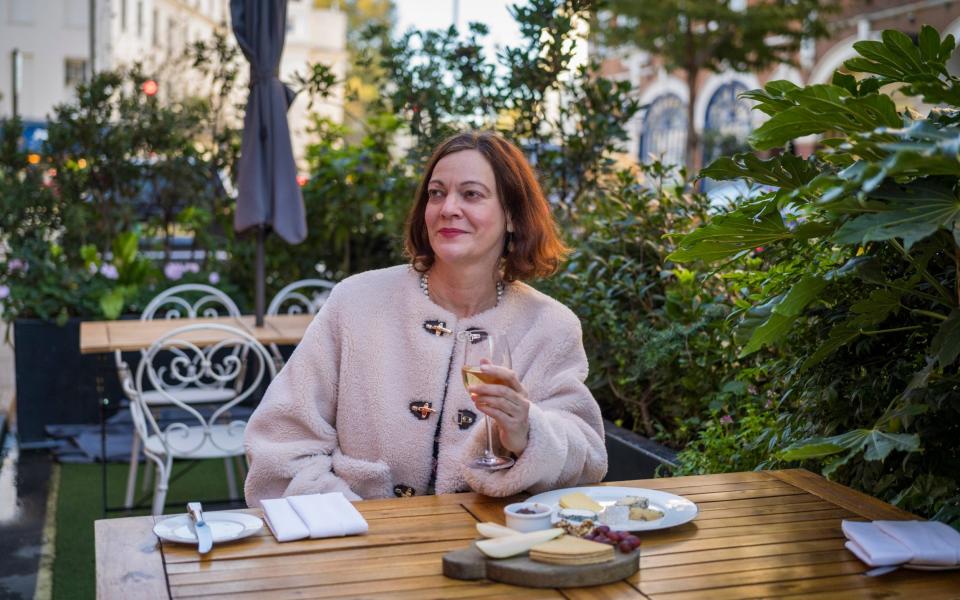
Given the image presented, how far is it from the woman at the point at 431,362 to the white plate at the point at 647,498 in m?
0.23

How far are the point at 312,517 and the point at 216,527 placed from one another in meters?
0.19

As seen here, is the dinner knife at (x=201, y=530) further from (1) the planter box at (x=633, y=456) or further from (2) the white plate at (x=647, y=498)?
(1) the planter box at (x=633, y=456)

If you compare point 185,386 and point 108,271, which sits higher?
point 108,271

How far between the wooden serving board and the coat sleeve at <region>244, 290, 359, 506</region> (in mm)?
854

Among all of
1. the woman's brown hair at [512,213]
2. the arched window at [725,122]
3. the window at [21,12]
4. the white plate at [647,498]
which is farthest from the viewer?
the window at [21,12]

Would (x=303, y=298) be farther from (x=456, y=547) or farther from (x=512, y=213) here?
(x=456, y=547)

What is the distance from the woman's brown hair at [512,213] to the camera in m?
3.16

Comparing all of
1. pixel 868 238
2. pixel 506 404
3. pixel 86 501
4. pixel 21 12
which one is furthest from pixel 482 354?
pixel 21 12

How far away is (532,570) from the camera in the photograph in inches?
76.7

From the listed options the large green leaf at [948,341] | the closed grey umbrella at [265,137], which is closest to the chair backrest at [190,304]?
the closed grey umbrella at [265,137]

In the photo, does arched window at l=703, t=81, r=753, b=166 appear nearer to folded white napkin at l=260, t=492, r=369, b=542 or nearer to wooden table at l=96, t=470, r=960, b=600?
wooden table at l=96, t=470, r=960, b=600

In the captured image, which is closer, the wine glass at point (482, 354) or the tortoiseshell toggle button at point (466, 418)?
the wine glass at point (482, 354)

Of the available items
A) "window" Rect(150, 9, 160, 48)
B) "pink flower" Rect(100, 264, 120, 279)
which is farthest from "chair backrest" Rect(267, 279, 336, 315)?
"window" Rect(150, 9, 160, 48)

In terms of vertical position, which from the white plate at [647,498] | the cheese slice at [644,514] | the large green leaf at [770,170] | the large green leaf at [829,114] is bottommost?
the white plate at [647,498]
